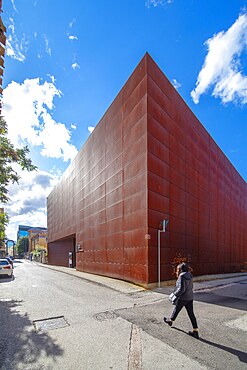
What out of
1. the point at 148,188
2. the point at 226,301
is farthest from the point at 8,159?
the point at 226,301

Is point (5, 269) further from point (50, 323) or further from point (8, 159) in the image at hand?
point (50, 323)

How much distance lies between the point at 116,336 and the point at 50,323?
1986mm

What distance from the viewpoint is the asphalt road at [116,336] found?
439 centimetres

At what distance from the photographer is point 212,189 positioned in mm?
23953

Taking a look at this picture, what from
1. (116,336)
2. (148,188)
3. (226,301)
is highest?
(148,188)

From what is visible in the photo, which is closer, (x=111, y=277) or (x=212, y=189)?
(x=111, y=277)

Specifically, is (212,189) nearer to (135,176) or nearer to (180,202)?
(180,202)

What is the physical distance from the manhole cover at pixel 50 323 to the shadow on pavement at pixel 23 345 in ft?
0.51

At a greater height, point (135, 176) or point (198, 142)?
point (198, 142)

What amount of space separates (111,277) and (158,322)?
1123 centimetres

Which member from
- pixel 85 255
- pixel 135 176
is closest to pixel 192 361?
pixel 135 176

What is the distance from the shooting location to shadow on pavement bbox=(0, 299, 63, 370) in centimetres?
445

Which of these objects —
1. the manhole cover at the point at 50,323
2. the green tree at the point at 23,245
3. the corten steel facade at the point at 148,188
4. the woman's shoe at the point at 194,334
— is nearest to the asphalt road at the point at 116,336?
the manhole cover at the point at 50,323

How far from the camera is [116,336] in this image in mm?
5621
